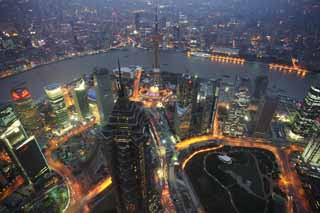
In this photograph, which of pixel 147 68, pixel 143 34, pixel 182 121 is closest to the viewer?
pixel 182 121

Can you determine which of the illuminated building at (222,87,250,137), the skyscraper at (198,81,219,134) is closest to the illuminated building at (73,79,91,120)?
the skyscraper at (198,81,219,134)

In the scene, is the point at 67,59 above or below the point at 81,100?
below

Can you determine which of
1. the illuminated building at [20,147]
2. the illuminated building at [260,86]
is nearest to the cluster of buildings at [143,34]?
the illuminated building at [260,86]

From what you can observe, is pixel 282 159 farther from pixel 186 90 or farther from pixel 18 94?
pixel 18 94

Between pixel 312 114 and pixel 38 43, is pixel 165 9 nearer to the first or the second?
pixel 38 43

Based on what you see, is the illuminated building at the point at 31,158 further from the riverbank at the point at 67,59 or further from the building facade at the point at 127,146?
the riverbank at the point at 67,59

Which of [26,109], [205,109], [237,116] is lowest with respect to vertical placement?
[237,116]

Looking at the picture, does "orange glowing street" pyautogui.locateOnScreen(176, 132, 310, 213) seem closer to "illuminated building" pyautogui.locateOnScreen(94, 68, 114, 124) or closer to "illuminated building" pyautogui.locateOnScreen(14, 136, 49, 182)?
"illuminated building" pyautogui.locateOnScreen(94, 68, 114, 124)

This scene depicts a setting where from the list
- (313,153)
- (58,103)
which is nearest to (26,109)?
(58,103)
